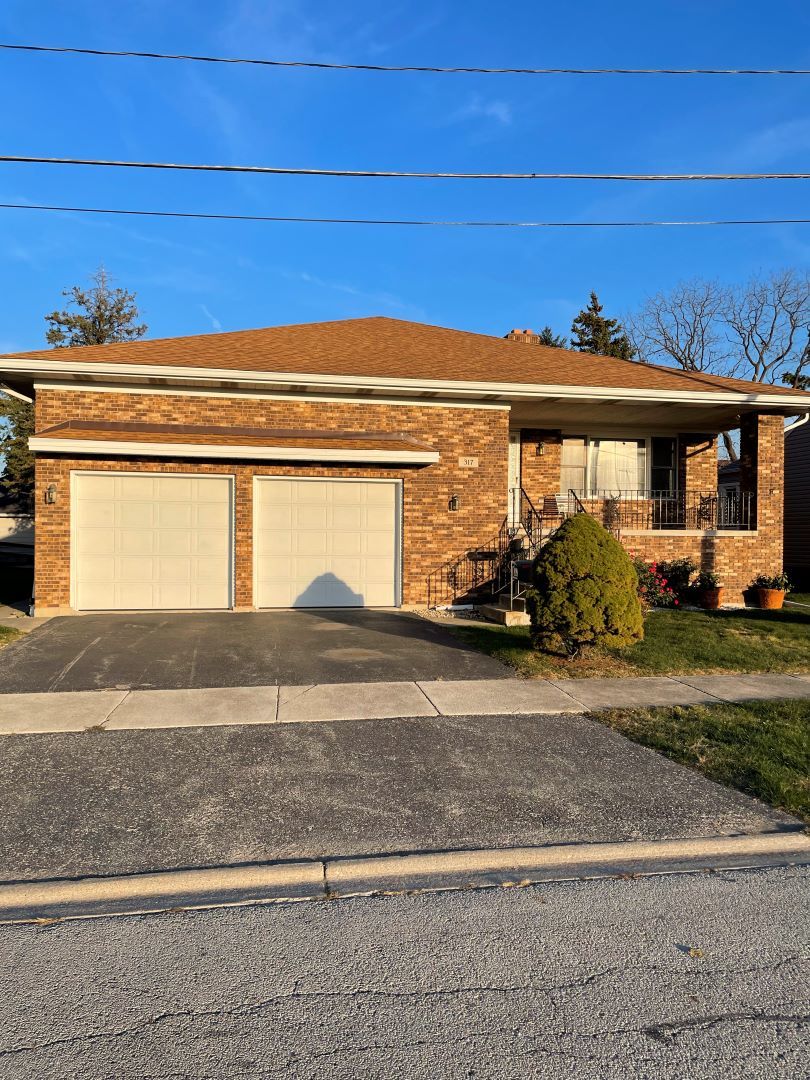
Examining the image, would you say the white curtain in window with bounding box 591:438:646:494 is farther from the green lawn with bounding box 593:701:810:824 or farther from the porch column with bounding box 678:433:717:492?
the green lawn with bounding box 593:701:810:824

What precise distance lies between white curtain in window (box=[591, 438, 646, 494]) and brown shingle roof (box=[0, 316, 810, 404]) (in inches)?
70.5

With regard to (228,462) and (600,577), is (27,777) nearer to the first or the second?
(600,577)

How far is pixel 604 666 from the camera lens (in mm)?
8508

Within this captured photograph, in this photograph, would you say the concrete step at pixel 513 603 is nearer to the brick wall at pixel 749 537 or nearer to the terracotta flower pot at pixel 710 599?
the brick wall at pixel 749 537

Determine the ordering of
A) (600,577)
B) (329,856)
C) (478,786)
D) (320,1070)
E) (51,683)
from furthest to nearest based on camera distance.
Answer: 1. (600,577)
2. (51,683)
3. (478,786)
4. (329,856)
5. (320,1070)

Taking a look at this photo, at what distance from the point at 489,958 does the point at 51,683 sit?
6023 mm

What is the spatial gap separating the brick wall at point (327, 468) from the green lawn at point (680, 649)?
2.20 m

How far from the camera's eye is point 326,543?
41.8 feet

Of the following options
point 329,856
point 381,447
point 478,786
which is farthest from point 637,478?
point 329,856

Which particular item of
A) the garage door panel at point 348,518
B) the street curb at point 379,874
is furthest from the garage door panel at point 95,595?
the street curb at point 379,874

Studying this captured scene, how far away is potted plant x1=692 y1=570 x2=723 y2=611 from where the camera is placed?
45.2 feet

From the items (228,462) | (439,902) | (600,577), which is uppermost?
(228,462)

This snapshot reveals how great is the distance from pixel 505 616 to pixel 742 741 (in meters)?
5.87

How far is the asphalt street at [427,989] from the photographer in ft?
7.68
